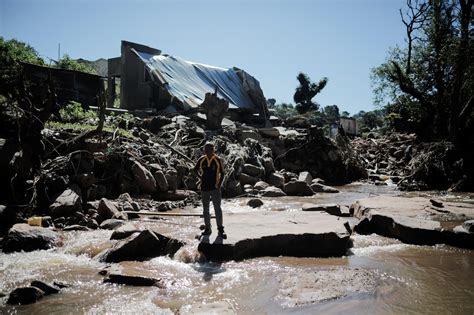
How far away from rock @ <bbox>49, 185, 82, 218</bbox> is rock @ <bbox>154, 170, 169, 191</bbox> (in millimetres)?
2358

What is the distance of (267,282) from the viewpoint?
4.44 m

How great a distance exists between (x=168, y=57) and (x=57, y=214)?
14.4 metres

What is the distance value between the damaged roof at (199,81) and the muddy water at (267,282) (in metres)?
11.5

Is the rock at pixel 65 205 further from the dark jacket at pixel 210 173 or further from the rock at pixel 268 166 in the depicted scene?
the rock at pixel 268 166

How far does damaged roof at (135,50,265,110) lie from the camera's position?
18052 mm

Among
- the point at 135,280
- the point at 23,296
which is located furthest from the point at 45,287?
the point at 135,280

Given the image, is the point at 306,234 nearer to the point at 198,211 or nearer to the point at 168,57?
the point at 198,211

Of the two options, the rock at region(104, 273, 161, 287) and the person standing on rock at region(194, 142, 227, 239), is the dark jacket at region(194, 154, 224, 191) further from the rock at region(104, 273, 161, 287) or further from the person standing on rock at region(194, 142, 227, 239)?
the rock at region(104, 273, 161, 287)

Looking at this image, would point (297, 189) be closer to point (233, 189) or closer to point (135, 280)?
point (233, 189)

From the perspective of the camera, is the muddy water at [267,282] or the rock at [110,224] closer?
the muddy water at [267,282]

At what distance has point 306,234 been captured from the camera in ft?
18.9

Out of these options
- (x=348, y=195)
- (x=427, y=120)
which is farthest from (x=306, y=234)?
(x=427, y=120)

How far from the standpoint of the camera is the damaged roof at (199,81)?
18.1 meters

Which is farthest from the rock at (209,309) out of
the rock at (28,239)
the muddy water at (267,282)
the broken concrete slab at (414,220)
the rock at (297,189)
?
the rock at (297,189)
